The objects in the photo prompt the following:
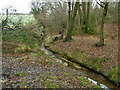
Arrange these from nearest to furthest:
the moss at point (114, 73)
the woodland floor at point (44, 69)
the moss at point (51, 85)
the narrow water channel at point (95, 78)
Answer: the moss at point (51, 85) → the woodland floor at point (44, 69) → the narrow water channel at point (95, 78) → the moss at point (114, 73)

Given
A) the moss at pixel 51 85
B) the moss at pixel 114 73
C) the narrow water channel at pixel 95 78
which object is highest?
the moss at pixel 51 85

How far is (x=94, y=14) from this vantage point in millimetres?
25906

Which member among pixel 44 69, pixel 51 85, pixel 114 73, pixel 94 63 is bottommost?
pixel 114 73

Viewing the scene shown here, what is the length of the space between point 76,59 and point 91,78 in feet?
12.3

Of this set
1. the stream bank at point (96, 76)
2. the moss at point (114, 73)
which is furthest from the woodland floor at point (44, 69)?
the stream bank at point (96, 76)

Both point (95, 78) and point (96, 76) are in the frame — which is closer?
point (95, 78)

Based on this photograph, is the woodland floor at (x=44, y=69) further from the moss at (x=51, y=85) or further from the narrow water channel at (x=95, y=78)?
the narrow water channel at (x=95, y=78)

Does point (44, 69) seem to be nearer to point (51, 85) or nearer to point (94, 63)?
point (51, 85)

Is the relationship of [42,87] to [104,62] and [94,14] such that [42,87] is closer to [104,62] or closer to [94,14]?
[104,62]

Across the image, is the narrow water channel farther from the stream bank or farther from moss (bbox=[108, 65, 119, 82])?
moss (bbox=[108, 65, 119, 82])

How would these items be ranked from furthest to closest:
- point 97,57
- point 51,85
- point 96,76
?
1. point 97,57
2. point 96,76
3. point 51,85

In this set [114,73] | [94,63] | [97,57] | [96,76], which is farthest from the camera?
[97,57]

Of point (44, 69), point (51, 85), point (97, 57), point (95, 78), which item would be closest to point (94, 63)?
point (97, 57)

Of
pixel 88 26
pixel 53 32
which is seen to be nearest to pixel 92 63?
pixel 88 26
